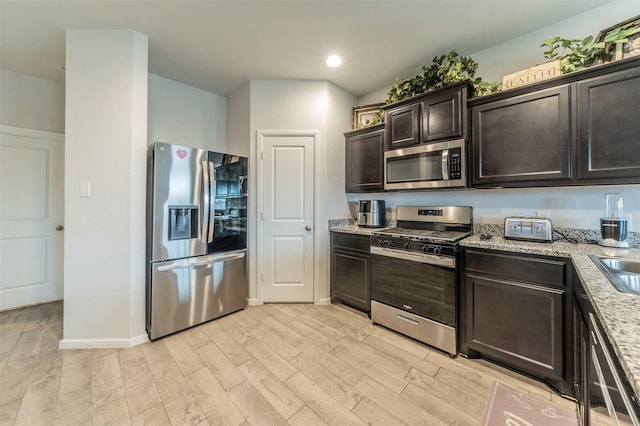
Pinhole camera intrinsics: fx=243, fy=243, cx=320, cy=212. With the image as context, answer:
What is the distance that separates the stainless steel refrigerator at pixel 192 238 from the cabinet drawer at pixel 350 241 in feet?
3.57

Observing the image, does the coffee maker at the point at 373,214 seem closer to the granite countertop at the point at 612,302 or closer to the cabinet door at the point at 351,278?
the cabinet door at the point at 351,278

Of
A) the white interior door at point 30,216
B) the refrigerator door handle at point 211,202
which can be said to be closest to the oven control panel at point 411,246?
the refrigerator door handle at point 211,202

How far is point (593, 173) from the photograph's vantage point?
63.9 inches

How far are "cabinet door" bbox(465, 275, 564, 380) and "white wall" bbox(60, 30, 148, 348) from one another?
2793mm

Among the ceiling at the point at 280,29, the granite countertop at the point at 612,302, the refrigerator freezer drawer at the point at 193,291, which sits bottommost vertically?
the refrigerator freezer drawer at the point at 193,291

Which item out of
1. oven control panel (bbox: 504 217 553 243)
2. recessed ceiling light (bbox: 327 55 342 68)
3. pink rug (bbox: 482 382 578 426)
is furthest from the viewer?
recessed ceiling light (bbox: 327 55 342 68)

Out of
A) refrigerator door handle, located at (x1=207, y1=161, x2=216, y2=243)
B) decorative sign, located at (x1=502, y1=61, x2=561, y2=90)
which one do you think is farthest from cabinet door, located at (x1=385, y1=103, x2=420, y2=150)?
refrigerator door handle, located at (x1=207, y1=161, x2=216, y2=243)

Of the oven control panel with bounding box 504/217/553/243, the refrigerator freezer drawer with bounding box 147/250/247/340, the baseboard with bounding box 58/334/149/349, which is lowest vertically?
the baseboard with bounding box 58/334/149/349

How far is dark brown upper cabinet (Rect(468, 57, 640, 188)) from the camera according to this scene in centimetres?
152

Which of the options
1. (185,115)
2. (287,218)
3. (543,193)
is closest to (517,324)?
(543,193)

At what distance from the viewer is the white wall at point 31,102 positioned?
2.72 metres

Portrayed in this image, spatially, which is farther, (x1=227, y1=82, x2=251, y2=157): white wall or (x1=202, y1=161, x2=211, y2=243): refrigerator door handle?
(x1=227, y1=82, x2=251, y2=157): white wall

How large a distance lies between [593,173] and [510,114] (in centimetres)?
67

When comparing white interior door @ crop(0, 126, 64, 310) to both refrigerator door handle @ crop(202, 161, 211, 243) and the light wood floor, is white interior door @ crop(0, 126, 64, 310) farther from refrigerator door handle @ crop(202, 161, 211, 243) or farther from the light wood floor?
refrigerator door handle @ crop(202, 161, 211, 243)
